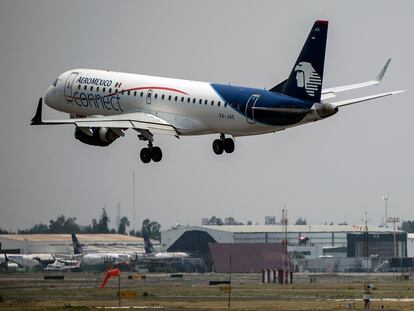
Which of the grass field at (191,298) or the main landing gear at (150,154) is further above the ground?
the main landing gear at (150,154)

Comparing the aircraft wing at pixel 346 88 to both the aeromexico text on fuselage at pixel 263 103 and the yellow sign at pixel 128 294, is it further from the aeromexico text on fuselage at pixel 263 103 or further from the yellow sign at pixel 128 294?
the yellow sign at pixel 128 294

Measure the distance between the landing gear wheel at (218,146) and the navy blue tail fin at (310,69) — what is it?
32.1ft

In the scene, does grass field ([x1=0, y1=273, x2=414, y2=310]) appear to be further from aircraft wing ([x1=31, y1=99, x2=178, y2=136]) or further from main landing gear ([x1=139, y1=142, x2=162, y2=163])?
aircraft wing ([x1=31, y1=99, x2=178, y2=136])

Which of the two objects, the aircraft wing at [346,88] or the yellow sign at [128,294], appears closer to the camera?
the aircraft wing at [346,88]

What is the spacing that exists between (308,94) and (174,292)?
67.9 metres

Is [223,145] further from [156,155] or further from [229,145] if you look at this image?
[156,155]

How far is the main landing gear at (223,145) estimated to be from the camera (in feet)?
426

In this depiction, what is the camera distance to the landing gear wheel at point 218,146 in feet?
427

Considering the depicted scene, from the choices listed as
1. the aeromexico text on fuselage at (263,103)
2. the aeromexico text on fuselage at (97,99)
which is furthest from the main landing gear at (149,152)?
the aeromexico text on fuselage at (263,103)

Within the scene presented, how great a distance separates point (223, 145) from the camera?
13000 cm

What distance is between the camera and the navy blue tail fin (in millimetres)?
121062

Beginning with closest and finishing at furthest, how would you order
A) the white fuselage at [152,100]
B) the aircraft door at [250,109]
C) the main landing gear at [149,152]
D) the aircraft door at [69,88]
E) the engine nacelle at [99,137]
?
the aircraft door at [250,109] → the white fuselage at [152,100] → the engine nacelle at [99,137] → the main landing gear at [149,152] → the aircraft door at [69,88]

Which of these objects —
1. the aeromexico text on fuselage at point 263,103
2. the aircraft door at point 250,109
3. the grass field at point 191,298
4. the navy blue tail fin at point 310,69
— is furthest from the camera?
the grass field at point 191,298

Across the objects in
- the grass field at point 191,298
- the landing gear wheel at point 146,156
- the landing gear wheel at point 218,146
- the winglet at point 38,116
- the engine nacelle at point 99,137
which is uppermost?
the winglet at point 38,116
